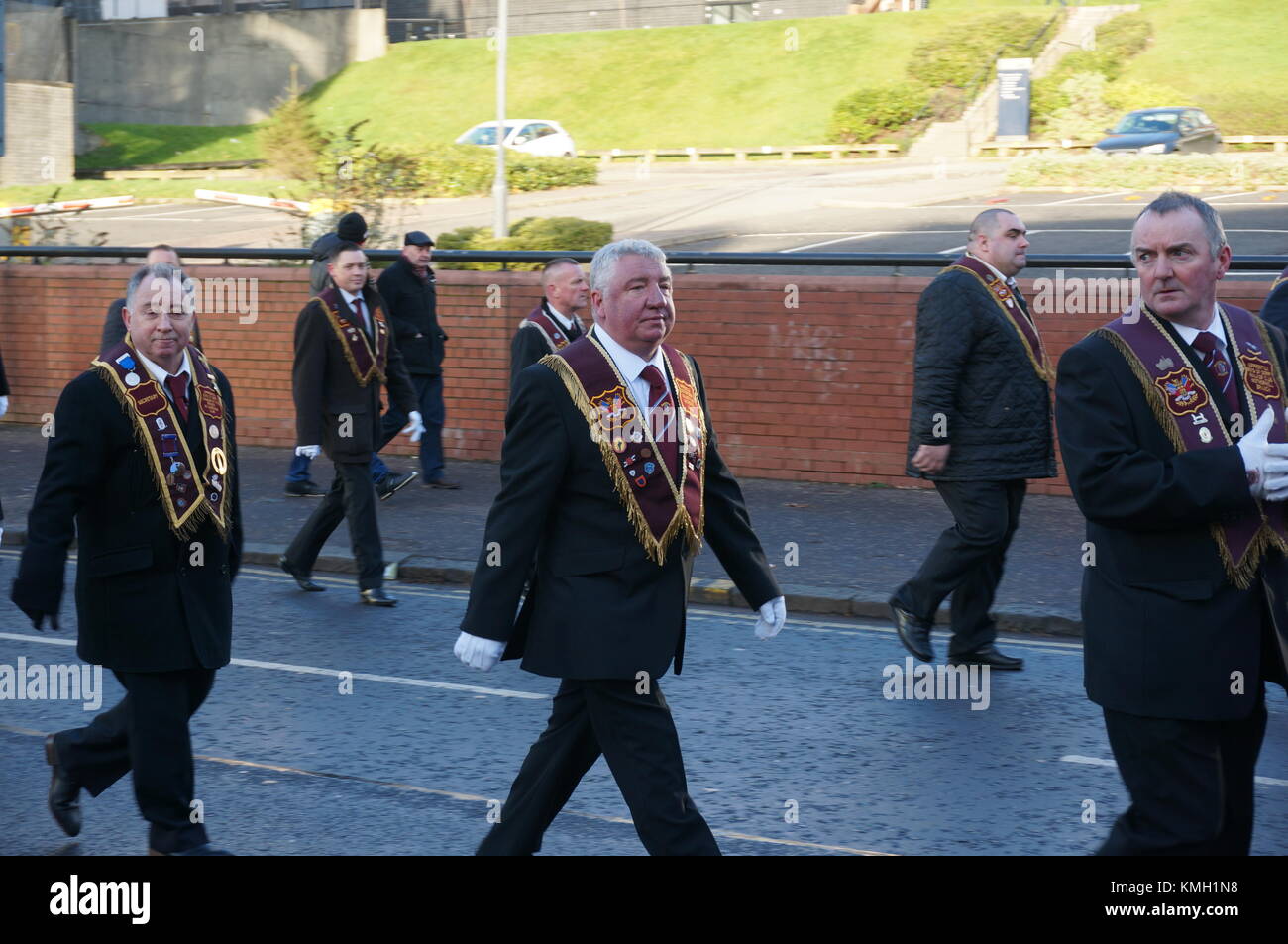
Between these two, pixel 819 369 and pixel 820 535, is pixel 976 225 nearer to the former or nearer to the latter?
pixel 820 535

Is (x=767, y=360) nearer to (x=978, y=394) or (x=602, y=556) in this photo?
(x=978, y=394)

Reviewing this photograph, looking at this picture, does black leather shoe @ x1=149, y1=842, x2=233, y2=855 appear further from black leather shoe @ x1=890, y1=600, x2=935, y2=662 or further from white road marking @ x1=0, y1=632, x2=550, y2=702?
black leather shoe @ x1=890, y1=600, x2=935, y2=662

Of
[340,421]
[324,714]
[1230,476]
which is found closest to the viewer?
[1230,476]

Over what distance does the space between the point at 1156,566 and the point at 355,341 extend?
20.2 feet

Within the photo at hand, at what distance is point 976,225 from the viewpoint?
7.60 meters

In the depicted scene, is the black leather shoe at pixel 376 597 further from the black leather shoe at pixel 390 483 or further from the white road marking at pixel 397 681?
the black leather shoe at pixel 390 483

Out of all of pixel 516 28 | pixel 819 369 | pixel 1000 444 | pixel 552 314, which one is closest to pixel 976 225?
pixel 1000 444

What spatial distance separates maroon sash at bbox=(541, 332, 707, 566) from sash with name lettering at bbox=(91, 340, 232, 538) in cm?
130

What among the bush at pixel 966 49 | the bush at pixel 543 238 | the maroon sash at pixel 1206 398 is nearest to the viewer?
the maroon sash at pixel 1206 398

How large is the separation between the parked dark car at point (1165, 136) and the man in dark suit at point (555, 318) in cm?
2392

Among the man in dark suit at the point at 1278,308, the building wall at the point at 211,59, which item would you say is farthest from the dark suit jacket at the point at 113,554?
the building wall at the point at 211,59

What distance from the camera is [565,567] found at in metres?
4.38

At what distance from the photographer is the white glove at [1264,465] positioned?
3.74 meters
